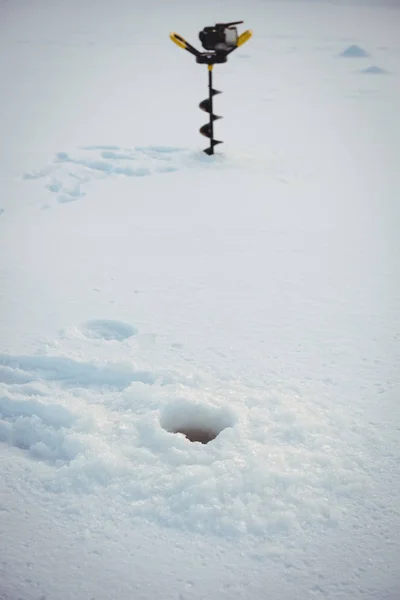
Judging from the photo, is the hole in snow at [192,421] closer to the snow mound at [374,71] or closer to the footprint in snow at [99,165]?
the footprint in snow at [99,165]

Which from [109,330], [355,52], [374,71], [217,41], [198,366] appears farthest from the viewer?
[355,52]

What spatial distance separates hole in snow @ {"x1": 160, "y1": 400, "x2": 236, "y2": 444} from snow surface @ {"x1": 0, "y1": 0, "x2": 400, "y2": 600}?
0.04 feet

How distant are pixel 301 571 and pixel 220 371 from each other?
0.99 metres

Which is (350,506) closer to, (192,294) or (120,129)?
(192,294)

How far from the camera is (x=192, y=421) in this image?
2.37 m

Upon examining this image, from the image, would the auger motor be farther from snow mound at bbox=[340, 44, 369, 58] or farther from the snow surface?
snow mound at bbox=[340, 44, 369, 58]

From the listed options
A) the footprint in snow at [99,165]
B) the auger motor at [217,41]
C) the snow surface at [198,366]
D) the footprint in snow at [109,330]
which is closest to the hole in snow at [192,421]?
the snow surface at [198,366]

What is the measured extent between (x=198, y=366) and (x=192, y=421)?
0.33m

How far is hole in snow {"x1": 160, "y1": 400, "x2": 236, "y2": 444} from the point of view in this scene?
2345mm

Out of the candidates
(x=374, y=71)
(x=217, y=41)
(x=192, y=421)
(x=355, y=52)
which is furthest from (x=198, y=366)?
(x=355, y=52)

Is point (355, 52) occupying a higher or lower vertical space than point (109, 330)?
higher

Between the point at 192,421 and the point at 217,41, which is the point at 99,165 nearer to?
the point at 217,41

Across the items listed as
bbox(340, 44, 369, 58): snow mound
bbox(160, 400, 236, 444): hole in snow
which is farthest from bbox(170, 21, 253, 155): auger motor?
bbox(340, 44, 369, 58): snow mound

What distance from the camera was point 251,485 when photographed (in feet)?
6.63
